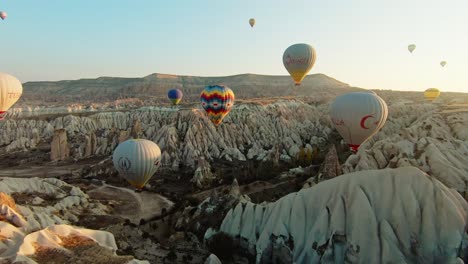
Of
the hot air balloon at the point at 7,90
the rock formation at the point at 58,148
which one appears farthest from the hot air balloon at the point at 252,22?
the rock formation at the point at 58,148

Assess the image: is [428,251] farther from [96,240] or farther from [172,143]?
[172,143]

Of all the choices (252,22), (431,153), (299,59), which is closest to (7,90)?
(299,59)

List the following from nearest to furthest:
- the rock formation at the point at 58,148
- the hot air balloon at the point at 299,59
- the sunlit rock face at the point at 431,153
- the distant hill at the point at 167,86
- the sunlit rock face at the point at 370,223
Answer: the sunlit rock face at the point at 370,223 < the sunlit rock face at the point at 431,153 < the hot air balloon at the point at 299,59 < the rock formation at the point at 58,148 < the distant hill at the point at 167,86

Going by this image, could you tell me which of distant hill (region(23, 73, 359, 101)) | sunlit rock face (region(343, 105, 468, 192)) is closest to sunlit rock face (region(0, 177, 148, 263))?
sunlit rock face (region(343, 105, 468, 192))

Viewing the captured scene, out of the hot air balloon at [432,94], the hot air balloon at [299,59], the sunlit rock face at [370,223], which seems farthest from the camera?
the hot air balloon at [432,94]

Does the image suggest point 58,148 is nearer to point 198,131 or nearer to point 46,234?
point 198,131

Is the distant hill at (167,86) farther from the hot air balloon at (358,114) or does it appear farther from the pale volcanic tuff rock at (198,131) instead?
the hot air balloon at (358,114)

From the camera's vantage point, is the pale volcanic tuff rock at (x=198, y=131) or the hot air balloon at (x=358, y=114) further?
the pale volcanic tuff rock at (x=198, y=131)

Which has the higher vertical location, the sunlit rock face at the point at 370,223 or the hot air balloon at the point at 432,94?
the hot air balloon at the point at 432,94
